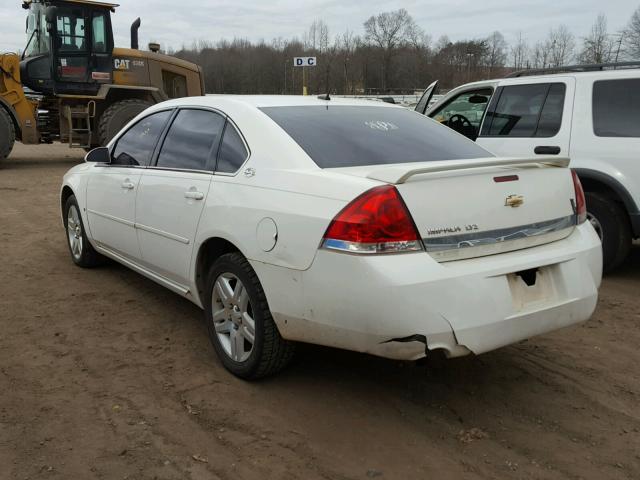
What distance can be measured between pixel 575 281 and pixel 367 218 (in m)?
1.24

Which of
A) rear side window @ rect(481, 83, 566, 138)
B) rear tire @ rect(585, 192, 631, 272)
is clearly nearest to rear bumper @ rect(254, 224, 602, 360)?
rear tire @ rect(585, 192, 631, 272)

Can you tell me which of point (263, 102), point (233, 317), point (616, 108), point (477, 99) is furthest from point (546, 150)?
point (233, 317)

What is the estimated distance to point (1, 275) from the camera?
18.8 feet

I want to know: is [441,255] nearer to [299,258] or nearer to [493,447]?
[299,258]

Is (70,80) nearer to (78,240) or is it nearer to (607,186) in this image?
(78,240)

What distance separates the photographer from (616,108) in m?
5.55

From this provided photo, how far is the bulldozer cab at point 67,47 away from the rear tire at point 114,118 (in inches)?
24.6

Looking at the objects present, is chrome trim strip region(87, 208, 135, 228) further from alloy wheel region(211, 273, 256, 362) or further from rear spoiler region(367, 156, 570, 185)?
rear spoiler region(367, 156, 570, 185)

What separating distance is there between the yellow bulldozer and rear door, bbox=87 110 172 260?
32.9 feet

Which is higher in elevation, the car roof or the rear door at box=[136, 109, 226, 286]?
the car roof

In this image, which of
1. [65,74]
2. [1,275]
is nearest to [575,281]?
[1,275]

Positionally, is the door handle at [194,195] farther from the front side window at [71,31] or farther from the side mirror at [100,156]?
the front side window at [71,31]

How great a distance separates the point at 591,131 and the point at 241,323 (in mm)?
3939

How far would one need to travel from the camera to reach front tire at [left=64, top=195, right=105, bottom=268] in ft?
19.0
